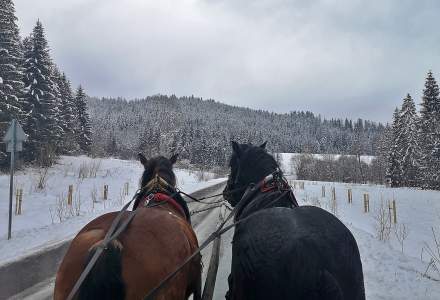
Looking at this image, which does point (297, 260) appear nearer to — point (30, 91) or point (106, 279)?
point (106, 279)

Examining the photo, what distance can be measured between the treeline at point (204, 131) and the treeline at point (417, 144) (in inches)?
1401

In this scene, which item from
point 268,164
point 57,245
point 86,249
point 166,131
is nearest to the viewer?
point 86,249

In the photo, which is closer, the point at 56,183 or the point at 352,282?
the point at 352,282

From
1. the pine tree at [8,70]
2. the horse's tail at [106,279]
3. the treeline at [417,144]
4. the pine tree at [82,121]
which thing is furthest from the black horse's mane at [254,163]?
the pine tree at [82,121]

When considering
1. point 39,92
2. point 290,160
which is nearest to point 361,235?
point 39,92

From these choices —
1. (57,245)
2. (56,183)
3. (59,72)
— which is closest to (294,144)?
(59,72)

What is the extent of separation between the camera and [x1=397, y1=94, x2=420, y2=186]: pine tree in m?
38.1

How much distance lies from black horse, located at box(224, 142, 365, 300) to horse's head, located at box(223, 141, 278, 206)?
1.12 meters

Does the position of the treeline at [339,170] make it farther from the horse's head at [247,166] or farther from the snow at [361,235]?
the horse's head at [247,166]

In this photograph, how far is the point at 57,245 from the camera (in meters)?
7.18

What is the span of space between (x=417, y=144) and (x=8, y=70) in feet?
126

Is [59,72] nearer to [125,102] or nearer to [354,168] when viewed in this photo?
[354,168]

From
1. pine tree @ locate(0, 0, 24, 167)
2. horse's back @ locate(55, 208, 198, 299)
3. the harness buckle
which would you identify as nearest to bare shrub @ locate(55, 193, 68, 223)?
the harness buckle

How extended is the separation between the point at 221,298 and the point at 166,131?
103005 millimetres
